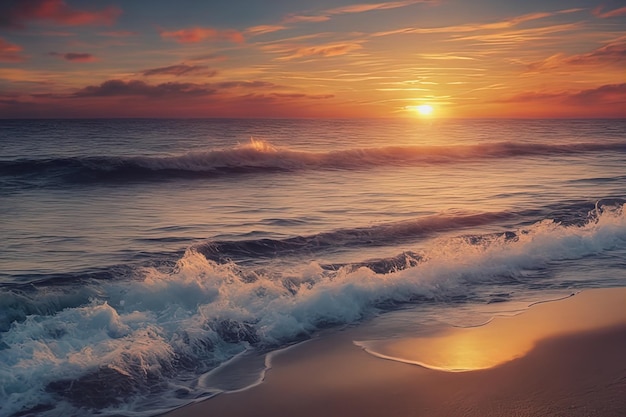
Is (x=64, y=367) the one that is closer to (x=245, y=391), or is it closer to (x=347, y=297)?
(x=245, y=391)

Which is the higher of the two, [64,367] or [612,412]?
[64,367]

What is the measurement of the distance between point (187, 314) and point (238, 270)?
8.31ft

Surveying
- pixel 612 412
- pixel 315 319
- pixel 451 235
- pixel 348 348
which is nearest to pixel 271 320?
pixel 315 319

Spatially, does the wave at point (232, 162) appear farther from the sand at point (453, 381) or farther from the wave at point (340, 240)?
the sand at point (453, 381)

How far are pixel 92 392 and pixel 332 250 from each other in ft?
22.3

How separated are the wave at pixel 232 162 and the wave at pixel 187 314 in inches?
637

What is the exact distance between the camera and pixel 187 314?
7.68m

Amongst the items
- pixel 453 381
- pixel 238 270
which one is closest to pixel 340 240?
pixel 238 270

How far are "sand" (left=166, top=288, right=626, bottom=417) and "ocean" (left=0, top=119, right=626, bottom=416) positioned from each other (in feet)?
1.24

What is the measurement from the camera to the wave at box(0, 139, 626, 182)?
2586cm

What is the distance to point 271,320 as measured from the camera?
7691mm

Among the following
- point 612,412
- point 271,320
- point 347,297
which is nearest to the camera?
point 612,412

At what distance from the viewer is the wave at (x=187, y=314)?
18.8 ft

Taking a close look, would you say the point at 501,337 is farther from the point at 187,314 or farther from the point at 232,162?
the point at 232,162
